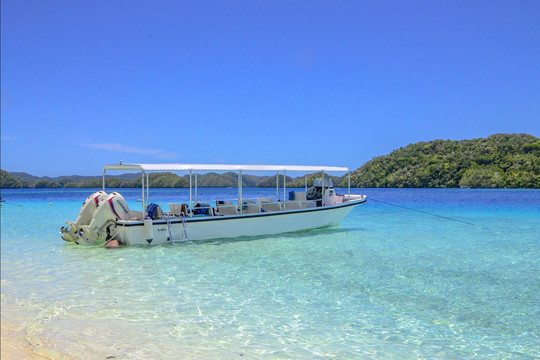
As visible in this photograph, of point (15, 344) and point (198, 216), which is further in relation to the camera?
point (198, 216)

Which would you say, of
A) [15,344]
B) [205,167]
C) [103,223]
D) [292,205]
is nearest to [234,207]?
[205,167]

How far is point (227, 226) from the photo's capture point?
13477mm

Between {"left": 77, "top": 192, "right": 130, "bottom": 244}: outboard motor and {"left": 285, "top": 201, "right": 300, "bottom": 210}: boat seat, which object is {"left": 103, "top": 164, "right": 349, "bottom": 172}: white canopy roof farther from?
{"left": 285, "top": 201, "right": 300, "bottom": 210}: boat seat

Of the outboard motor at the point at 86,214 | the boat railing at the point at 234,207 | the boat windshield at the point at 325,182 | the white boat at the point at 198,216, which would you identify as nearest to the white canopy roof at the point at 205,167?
the white boat at the point at 198,216

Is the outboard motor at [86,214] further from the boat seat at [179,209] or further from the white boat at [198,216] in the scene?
the boat seat at [179,209]

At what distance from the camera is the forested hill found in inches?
2852

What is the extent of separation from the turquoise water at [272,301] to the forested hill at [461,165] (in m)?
59.0

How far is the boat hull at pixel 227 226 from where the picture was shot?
1227cm

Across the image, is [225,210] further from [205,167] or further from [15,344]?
[15,344]

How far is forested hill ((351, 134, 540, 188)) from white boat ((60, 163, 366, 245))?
53.8m

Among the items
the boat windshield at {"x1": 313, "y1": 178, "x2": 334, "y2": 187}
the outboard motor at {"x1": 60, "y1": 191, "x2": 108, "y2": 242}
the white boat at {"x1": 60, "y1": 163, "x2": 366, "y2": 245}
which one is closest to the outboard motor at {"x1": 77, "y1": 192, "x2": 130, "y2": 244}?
the white boat at {"x1": 60, "y1": 163, "x2": 366, "y2": 245}

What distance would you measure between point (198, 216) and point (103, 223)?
2919 mm

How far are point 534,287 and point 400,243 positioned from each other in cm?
606

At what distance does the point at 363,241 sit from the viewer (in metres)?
14.5
